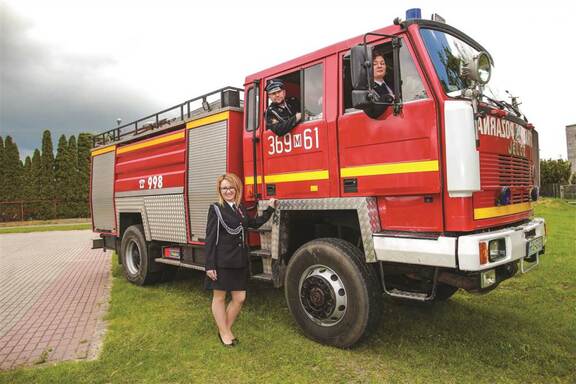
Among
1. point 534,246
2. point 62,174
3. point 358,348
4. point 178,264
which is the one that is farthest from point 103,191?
point 62,174

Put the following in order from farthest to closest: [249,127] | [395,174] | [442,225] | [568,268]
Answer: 1. [568,268]
2. [249,127]
3. [395,174]
4. [442,225]

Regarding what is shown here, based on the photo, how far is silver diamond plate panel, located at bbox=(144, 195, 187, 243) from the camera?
6188 millimetres

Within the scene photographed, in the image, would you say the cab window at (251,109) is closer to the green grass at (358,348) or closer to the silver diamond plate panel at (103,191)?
the green grass at (358,348)

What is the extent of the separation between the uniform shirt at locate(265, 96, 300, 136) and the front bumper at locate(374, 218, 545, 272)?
1.56 metres

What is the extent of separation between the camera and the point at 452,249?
334 centimetres

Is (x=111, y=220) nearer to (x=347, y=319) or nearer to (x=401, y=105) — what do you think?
(x=347, y=319)

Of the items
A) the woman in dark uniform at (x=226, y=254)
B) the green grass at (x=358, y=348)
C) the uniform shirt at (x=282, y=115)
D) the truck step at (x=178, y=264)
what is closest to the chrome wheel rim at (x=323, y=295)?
the green grass at (x=358, y=348)

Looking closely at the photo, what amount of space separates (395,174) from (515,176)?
131 cm

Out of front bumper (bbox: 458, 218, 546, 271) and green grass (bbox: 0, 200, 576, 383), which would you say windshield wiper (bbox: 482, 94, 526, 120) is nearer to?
front bumper (bbox: 458, 218, 546, 271)

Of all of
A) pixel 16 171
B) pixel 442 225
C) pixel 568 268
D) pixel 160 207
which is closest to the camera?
pixel 442 225

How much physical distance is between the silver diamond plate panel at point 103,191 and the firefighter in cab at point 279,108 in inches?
178

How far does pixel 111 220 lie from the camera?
27.2 ft

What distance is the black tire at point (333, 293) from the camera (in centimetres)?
383

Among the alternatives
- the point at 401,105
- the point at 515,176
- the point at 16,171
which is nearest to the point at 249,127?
the point at 401,105
